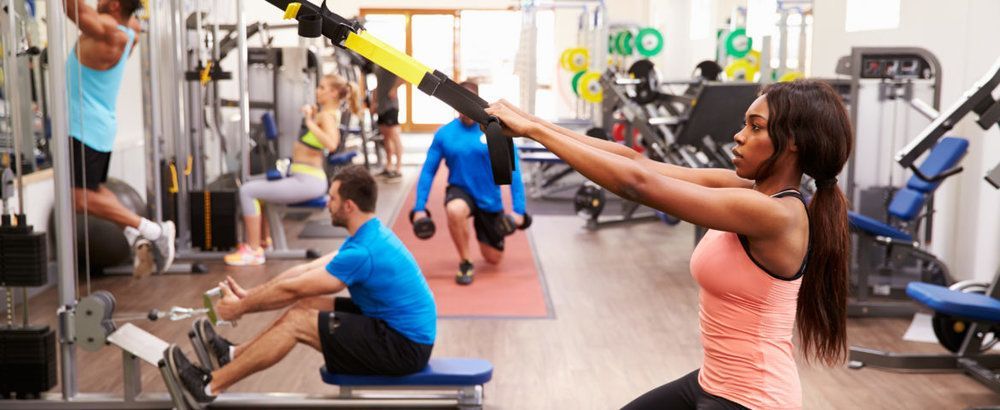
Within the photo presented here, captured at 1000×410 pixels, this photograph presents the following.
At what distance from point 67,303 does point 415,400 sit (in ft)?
3.76

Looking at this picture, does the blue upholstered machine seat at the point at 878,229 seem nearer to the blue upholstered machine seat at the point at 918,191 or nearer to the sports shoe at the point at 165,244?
the blue upholstered machine seat at the point at 918,191

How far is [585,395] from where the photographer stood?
358 centimetres

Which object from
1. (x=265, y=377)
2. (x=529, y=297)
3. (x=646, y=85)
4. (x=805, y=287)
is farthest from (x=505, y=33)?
(x=805, y=287)

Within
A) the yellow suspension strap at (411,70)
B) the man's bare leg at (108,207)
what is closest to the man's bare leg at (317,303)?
the man's bare leg at (108,207)

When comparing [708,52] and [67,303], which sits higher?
[708,52]

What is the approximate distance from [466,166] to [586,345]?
5.18 ft

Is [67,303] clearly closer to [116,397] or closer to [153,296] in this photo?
[116,397]

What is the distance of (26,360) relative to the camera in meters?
3.11

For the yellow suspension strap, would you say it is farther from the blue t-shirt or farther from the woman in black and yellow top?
the woman in black and yellow top

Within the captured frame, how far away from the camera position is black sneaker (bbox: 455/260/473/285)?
5.39 meters

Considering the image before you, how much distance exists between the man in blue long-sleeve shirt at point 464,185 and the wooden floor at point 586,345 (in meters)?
0.49

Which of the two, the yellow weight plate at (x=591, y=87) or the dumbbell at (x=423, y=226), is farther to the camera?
the yellow weight plate at (x=591, y=87)

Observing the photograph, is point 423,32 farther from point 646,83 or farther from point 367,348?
point 367,348

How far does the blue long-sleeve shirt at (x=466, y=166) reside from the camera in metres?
5.37
